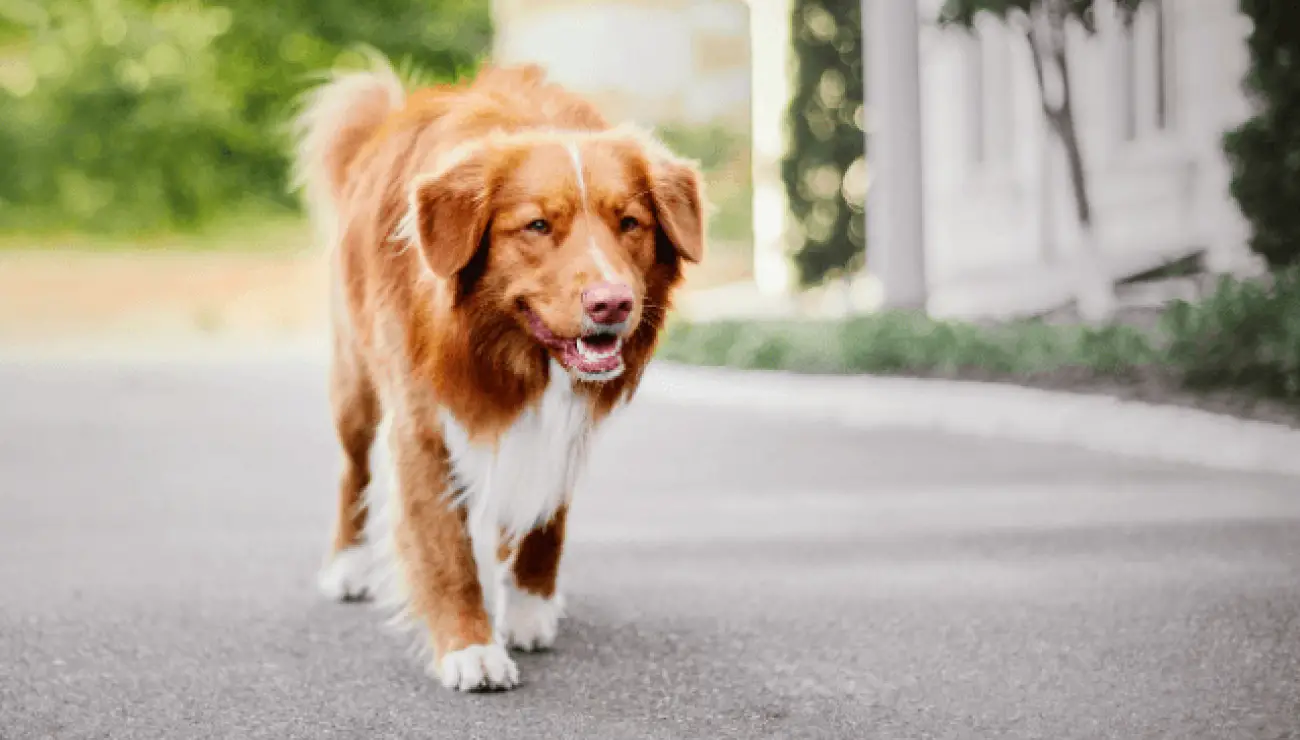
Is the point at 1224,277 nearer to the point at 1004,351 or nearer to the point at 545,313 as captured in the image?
the point at 1004,351

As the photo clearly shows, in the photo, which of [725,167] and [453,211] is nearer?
[453,211]

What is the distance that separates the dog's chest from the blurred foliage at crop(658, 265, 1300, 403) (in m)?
5.65

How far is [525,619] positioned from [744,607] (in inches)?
32.4

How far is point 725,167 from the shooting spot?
1079 inches

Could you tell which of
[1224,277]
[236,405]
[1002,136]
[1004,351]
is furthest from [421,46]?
[1224,277]

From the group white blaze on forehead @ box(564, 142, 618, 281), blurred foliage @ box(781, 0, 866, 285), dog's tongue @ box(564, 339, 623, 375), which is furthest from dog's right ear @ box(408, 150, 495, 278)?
blurred foliage @ box(781, 0, 866, 285)

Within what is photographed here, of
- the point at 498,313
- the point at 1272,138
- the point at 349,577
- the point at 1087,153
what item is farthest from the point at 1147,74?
the point at 498,313

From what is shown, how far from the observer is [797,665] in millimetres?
4344

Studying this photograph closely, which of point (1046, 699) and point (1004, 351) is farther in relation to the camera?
point (1004, 351)

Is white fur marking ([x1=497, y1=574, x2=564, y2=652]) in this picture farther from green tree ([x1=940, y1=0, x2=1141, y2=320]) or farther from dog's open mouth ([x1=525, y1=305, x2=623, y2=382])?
green tree ([x1=940, y1=0, x2=1141, y2=320])

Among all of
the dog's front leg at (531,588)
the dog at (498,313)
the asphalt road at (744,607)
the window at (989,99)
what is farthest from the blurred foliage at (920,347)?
the dog at (498,313)

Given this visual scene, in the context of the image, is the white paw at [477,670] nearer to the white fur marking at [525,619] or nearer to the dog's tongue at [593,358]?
the white fur marking at [525,619]

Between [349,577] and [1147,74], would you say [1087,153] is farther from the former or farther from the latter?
[349,577]

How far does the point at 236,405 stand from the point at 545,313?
1007 centimetres
